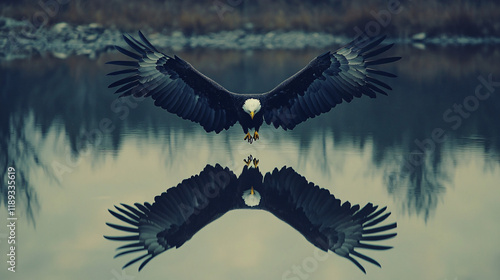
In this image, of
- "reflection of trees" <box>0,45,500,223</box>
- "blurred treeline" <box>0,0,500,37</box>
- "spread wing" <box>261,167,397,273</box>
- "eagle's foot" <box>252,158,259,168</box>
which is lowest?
"spread wing" <box>261,167,397,273</box>

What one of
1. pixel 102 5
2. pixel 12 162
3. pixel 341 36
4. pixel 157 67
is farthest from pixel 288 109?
pixel 102 5

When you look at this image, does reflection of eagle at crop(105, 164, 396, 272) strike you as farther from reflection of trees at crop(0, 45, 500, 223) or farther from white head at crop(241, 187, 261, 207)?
reflection of trees at crop(0, 45, 500, 223)

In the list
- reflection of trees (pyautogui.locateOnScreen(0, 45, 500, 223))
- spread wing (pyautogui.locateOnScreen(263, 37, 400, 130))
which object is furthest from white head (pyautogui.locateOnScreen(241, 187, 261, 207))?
spread wing (pyautogui.locateOnScreen(263, 37, 400, 130))

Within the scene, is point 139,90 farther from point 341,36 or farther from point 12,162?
point 341,36

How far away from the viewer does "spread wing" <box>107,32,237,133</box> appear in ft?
21.7

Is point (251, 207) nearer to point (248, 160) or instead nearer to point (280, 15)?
point (248, 160)

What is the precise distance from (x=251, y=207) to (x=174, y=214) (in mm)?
494

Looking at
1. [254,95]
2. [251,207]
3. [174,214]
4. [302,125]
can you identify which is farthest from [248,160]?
[302,125]

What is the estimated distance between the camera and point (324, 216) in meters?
5.12

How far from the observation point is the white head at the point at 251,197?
17.6 feet

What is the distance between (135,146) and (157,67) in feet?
2.76

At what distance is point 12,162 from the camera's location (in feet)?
21.4

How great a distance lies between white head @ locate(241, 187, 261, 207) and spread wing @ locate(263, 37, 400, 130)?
129 centimetres

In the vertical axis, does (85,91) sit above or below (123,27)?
below
